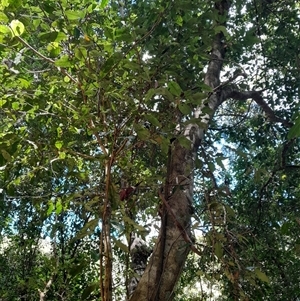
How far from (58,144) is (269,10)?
7.76 ft

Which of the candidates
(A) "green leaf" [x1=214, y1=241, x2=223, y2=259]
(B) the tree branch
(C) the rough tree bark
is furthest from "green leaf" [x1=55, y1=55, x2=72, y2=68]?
(B) the tree branch

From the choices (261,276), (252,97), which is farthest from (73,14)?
(252,97)

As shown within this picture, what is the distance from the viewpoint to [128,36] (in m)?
1.23

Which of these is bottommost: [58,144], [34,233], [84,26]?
[58,144]

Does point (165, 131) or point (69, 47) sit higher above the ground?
point (69, 47)

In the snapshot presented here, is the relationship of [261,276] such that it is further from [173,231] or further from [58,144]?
[58,144]

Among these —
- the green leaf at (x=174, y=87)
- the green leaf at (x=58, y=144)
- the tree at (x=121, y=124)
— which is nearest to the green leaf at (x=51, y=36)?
the tree at (x=121, y=124)

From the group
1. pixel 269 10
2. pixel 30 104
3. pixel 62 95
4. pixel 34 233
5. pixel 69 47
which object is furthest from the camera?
pixel 34 233

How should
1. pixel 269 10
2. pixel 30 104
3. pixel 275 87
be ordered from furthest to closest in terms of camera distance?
pixel 275 87
pixel 269 10
pixel 30 104

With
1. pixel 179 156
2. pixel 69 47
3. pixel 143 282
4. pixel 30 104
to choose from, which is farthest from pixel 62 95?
pixel 143 282

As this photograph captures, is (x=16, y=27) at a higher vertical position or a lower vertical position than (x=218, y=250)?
higher

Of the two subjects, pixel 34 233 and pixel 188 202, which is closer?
pixel 188 202

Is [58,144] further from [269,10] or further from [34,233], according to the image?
[34,233]

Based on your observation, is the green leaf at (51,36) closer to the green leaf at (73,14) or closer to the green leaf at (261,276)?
the green leaf at (73,14)
